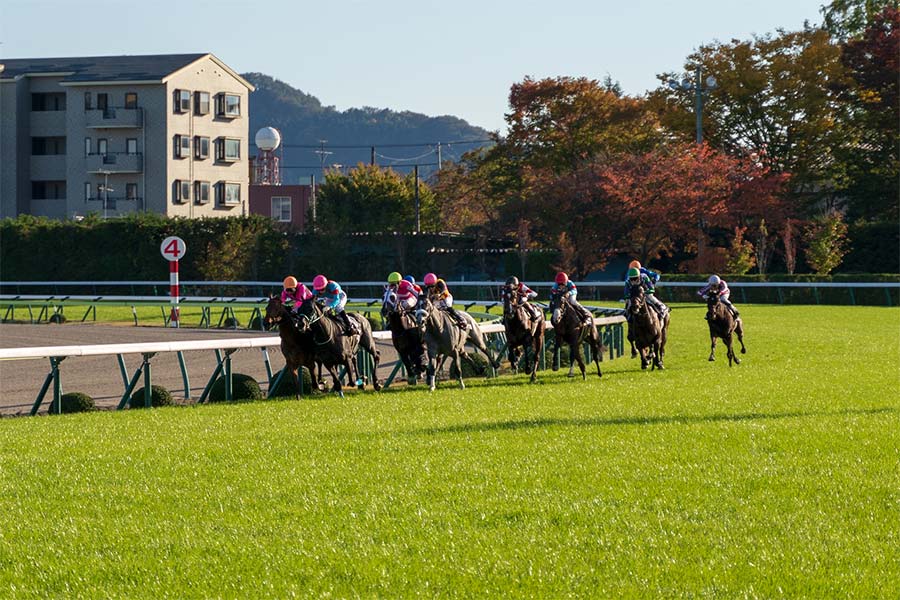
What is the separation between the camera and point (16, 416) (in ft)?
48.1

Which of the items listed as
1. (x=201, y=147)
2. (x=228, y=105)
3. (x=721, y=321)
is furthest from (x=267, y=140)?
(x=721, y=321)

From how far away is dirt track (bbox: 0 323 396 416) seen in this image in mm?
17906

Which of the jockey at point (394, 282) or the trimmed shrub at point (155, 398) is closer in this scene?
the trimmed shrub at point (155, 398)

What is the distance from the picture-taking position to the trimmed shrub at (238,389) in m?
16.3

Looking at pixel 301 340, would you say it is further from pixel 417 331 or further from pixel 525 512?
pixel 525 512

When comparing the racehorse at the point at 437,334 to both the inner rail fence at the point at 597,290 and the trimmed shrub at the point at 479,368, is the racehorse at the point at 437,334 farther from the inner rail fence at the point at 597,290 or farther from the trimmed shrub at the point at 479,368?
the inner rail fence at the point at 597,290

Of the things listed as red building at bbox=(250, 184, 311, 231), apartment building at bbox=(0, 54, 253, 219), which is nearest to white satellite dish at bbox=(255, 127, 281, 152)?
red building at bbox=(250, 184, 311, 231)

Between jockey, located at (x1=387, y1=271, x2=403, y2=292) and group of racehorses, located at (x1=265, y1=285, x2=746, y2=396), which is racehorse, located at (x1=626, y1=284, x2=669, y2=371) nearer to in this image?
group of racehorses, located at (x1=265, y1=285, x2=746, y2=396)

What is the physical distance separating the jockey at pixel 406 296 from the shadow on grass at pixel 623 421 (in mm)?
4557

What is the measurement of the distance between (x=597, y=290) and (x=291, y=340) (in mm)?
29184

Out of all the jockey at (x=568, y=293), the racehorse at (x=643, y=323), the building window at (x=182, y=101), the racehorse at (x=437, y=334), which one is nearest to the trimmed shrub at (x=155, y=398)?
the racehorse at (x=437, y=334)

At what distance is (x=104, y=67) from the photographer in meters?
66.5

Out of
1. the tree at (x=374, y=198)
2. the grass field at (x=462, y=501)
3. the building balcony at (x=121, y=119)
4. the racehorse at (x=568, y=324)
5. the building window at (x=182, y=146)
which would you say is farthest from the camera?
the tree at (x=374, y=198)

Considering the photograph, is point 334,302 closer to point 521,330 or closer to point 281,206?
point 521,330
